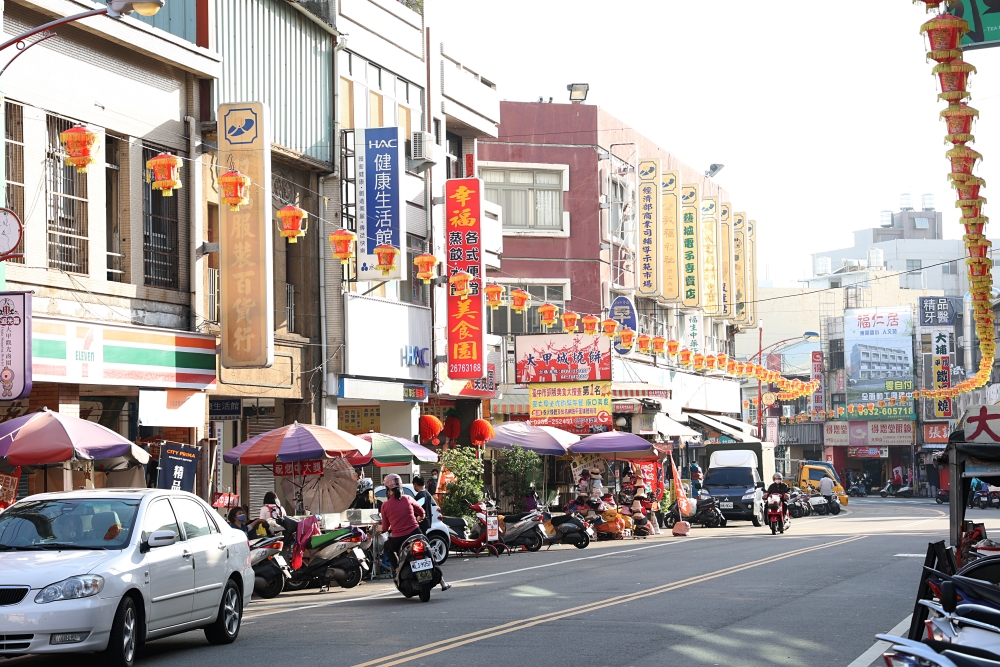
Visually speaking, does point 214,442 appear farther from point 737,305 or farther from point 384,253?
point 737,305

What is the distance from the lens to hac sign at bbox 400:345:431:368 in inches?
1284

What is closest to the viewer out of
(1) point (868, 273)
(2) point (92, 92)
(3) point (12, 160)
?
(3) point (12, 160)

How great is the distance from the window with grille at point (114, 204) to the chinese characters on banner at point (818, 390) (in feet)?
208

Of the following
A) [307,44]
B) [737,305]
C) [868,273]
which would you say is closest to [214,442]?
[307,44]

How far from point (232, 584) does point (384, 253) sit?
1315 cm

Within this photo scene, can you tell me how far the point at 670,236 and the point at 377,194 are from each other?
2388cm

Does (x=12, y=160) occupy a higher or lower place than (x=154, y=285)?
higher

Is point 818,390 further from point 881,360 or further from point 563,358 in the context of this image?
point 563,358

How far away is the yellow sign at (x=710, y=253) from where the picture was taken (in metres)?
55.9

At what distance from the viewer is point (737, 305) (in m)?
63.8

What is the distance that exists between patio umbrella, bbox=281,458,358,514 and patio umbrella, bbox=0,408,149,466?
674 cm

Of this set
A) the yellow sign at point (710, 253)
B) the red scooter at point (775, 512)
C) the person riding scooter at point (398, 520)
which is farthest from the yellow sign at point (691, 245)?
the person riding scooter at point (398, 520)

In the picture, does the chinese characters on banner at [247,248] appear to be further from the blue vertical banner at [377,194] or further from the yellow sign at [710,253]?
the yellow sign at [710,253]

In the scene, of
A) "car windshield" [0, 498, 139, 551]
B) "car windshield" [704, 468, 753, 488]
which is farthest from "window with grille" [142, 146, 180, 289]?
"car windshield" [704, 468, 753, 488]
